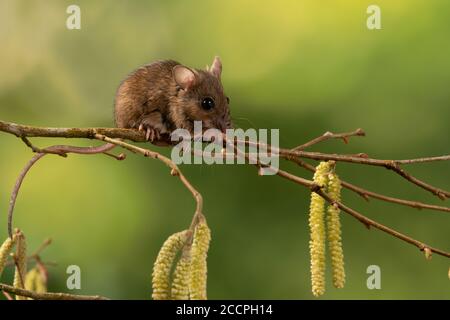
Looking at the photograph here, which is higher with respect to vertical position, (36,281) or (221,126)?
(221,126)

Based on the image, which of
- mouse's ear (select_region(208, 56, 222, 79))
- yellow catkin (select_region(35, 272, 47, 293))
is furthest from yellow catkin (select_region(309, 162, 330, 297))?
mouse's ear (select_region(208, 56, 222, 79))

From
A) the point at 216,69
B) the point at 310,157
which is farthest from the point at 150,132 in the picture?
the point at 310,157

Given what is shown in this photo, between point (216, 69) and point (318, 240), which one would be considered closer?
point (318, 240)

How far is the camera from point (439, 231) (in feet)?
13.5

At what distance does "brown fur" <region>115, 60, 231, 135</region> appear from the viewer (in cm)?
222

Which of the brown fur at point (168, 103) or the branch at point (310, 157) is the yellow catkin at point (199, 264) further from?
the brown fur at point (168, 103)

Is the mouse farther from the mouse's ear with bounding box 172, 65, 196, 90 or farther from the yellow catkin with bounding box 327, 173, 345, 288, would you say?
the yellow catkin with bounding box 327, 173, 345, 288

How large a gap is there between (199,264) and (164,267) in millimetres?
52

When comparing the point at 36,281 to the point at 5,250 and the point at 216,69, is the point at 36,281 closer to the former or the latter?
the point at 5,250

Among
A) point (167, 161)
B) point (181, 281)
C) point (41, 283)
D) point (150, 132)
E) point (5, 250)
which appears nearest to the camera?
point (181, 281)

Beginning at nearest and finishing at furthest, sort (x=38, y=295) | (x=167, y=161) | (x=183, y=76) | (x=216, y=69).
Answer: (x=167, y=161) < (x=38, y=295) < (x=183, y=76) < (x=216, y=69)

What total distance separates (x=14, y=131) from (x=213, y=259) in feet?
8.66

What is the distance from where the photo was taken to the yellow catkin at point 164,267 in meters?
1.04

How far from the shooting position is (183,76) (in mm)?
2205
